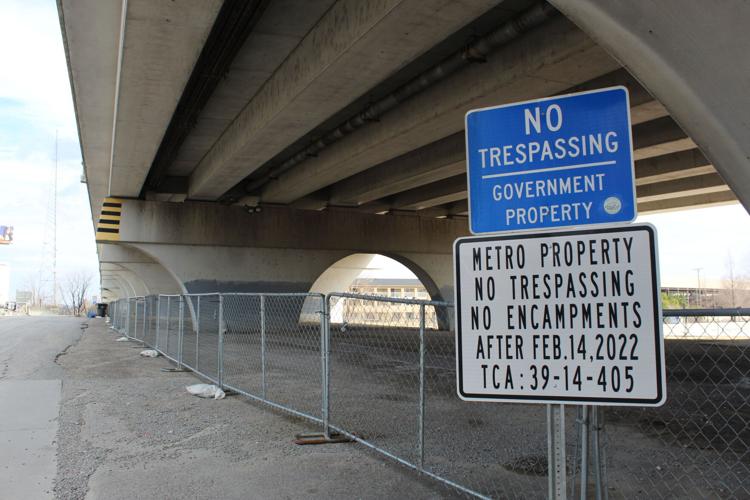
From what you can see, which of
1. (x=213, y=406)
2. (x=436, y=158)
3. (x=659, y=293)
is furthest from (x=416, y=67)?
(x=659, y=293)

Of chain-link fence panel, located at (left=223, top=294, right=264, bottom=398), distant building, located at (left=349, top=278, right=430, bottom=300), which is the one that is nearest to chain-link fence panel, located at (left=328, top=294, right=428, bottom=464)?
chain-link fence panel, located at (left=223, top=294, right=264, bottom=398)

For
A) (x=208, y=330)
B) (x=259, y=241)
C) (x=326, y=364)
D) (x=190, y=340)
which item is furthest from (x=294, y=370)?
(x=259, y=241)

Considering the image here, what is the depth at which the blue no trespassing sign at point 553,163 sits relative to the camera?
8.82 ft

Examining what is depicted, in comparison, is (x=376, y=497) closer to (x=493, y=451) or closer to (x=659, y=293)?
(x=493, y=451)

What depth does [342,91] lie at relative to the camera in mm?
10492

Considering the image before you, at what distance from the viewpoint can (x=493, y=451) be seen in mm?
5699

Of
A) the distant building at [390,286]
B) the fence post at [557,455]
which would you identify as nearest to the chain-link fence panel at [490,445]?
the fence post at [557,455]

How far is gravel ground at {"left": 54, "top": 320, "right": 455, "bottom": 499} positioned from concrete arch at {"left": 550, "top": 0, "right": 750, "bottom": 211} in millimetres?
3002

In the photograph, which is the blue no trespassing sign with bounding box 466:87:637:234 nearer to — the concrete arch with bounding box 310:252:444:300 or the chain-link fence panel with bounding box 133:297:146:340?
the chain-link fence panel with bounding box 133:297:146:340

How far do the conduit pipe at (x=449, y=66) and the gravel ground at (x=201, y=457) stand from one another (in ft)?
20.6

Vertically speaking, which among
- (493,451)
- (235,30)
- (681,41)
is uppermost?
(235,30)

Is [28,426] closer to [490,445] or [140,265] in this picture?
[490,445]

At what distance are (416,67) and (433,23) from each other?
344 cm

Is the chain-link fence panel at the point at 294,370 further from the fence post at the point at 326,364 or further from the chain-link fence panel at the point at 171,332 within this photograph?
the chain-link fence panel at the point at 171,332
